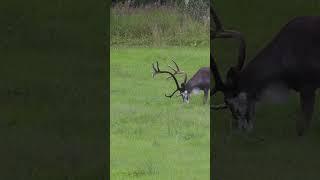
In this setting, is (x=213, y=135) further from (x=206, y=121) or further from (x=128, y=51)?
(x=128, y=51)

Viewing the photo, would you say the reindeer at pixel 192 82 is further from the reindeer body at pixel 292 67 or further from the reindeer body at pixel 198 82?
the reindeer body at pixel 292 67

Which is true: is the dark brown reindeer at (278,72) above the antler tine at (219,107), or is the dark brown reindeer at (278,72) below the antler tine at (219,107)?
above

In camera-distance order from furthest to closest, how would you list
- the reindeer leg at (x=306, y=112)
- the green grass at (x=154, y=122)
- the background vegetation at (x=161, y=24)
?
the reindeer leg at (x=306, y=112)
the background vegetation at (x=161, y=24)
the green grass at (x=154, y=122)

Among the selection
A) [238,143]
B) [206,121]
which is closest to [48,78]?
[206,121]

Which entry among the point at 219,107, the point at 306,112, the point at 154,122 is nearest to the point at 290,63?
the point at 306,112

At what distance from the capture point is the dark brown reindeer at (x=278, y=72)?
198 cm

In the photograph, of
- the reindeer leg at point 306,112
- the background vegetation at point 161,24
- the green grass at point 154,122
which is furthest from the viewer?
the reindeer leg at point 306,112

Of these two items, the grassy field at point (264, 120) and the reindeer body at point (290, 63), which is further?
the reindeer body at point (290, 63)

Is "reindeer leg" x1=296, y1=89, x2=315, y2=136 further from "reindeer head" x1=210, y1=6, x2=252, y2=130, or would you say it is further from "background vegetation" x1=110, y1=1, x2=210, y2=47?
"background vegetation" x1=110, y1=1, x2=210, y2=47

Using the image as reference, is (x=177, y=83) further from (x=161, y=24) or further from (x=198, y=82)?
(x=161, y=24)

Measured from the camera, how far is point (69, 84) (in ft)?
6.31

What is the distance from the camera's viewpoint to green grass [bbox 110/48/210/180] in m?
1.81

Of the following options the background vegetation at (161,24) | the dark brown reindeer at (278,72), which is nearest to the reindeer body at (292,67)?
the dark brown reindeer at (278,72)

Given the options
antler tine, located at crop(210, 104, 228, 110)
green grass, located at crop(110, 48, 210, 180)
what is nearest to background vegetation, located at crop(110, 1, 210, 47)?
green grass, located at crop(110, 48, 210, 180)
